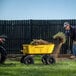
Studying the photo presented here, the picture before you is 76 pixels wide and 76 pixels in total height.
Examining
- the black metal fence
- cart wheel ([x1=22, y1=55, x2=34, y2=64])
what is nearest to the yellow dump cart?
cart wheel ([x1=22, y1=55, x2=34, y2=64])

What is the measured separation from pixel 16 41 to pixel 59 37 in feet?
19.9

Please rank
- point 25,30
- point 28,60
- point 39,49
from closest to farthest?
point 28,60 → point 39,49 → point 25,30

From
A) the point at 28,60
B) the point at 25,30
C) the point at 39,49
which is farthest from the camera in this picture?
the point at 25,30

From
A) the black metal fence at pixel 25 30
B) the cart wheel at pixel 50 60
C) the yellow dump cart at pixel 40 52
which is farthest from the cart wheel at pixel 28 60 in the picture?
the black metal fence at pixel 25 30

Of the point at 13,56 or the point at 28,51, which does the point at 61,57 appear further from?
the point at 28,51

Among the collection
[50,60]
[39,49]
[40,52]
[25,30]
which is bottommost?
[50,60]

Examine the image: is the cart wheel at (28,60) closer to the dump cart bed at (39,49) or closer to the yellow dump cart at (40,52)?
the yellow dump cart at (40,52)

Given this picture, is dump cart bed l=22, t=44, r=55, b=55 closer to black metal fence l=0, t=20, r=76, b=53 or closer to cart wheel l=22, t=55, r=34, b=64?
cart wheel l=22, t=55, r=34, b=64

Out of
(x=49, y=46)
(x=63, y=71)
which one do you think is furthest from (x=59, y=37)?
(x=63, y=71)

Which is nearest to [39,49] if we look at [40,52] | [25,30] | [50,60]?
[40,52]

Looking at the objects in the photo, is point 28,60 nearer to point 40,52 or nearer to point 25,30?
point 40,52

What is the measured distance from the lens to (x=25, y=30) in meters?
23.7

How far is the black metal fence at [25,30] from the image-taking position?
23.2 m

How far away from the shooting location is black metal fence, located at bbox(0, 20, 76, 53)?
23.2 metres
